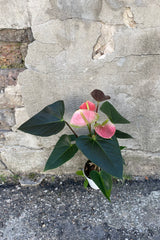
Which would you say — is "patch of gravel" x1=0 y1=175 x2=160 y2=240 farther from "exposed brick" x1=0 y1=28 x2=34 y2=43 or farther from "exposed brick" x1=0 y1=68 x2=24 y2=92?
"exposed brick" x1=0 y1=28 x2=34 y2=43

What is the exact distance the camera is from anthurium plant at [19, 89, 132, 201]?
0.98 m

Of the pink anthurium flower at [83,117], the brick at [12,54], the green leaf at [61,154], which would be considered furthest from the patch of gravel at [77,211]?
the brick at [12,54]

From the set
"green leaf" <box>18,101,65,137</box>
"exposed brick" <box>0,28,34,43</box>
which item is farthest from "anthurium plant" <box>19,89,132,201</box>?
"exposed brick" <box>0,28,34,43</box>

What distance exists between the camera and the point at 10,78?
1.26 m

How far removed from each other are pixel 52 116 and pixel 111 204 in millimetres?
745

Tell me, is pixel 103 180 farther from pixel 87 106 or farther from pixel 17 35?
pixel 17 35

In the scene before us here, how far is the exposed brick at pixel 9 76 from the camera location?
4.09ft

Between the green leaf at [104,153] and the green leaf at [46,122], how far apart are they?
179 mm

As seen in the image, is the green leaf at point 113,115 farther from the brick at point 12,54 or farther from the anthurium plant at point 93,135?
the brick at point 12,54

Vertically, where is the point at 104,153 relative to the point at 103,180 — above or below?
above

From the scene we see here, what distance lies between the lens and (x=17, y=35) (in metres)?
1.17

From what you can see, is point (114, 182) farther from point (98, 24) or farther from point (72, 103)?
point (98, 24)

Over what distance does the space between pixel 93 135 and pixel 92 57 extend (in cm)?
45

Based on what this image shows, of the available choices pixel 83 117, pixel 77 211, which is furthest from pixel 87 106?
pixel 77 211
